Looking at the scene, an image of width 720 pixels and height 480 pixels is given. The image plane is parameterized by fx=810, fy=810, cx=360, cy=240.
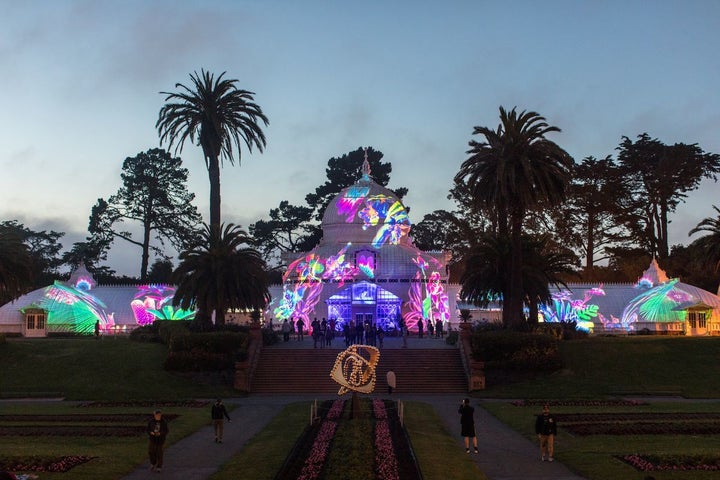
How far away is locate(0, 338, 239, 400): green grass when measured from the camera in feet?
136

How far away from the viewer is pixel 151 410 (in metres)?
34.9

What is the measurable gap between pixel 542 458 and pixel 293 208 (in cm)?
8234

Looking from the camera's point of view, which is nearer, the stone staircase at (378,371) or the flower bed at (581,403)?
the flower bed at (581,403)

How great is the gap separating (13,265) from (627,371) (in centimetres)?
3669

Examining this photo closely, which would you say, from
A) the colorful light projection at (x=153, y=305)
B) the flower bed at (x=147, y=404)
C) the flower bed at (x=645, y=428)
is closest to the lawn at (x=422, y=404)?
the flower bed at (x=645, y=428)

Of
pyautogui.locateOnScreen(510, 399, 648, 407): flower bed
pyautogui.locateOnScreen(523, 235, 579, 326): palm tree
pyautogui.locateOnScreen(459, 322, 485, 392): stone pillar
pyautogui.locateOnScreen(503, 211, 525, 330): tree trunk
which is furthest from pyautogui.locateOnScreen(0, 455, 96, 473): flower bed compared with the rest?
→ pyautogui.locateOnScreen(523, 235, 579, 326): palm tree

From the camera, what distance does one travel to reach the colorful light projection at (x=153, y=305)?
227 ft

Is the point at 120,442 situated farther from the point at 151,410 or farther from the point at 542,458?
the point at 542,458

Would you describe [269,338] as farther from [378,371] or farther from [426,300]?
[426,300]

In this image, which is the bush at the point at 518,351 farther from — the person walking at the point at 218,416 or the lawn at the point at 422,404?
the person walking at the point at 218,416

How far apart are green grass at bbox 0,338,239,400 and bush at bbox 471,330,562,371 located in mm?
13953

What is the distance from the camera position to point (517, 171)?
4700 cm

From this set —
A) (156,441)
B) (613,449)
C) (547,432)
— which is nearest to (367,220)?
(613,449)

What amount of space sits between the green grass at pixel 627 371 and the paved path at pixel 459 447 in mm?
8489
